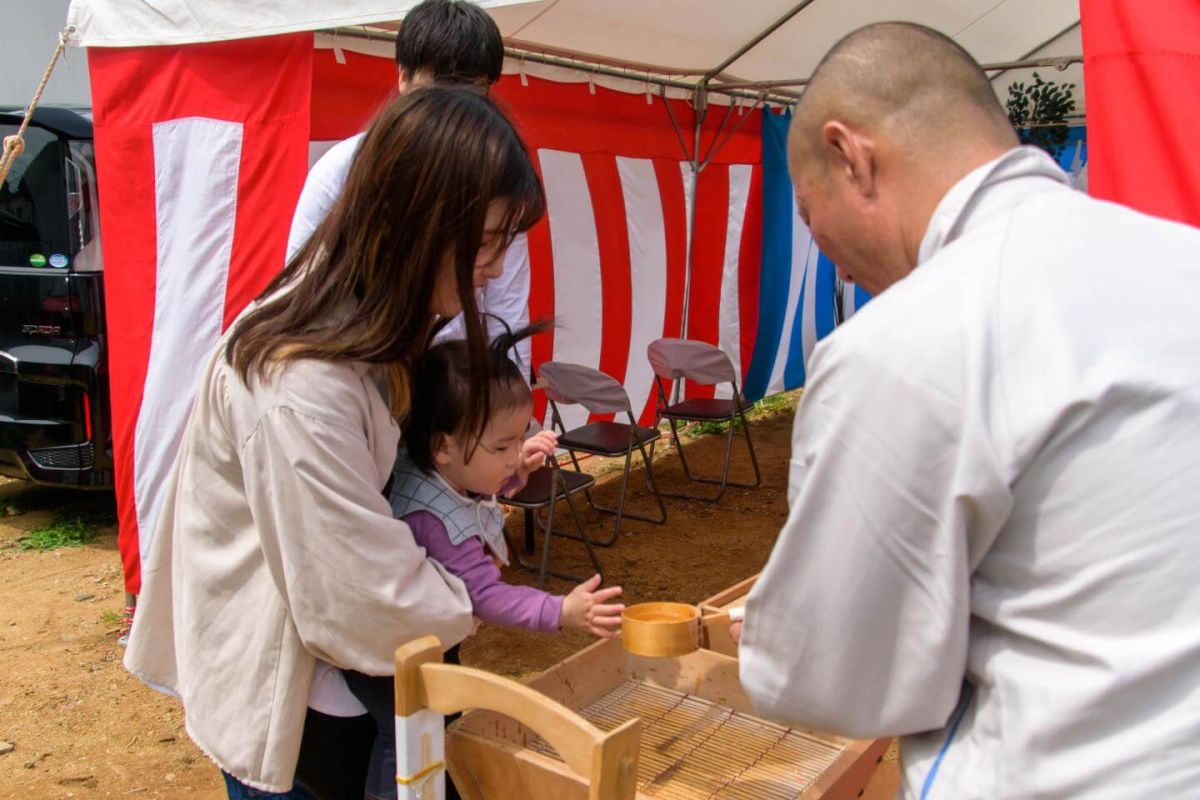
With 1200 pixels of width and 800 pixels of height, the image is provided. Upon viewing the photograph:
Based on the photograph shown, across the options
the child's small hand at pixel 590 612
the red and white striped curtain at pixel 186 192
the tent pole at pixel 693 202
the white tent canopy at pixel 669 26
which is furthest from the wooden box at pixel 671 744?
the tent pole at pixel 693 202

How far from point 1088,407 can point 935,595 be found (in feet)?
0.62

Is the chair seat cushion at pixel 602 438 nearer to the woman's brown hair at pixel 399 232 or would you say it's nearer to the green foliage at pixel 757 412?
the green foliage at pixel 757 412

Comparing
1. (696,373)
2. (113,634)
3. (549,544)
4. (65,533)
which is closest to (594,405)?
(549,544)

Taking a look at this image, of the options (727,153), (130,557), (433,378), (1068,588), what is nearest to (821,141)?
(1068,588)

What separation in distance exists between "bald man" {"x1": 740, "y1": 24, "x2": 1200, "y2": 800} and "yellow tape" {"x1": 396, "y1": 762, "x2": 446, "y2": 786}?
58 centimetres

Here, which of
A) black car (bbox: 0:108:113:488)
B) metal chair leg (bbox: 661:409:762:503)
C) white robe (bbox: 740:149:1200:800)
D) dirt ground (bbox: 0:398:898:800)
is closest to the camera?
white robe (bbox: 740:149:1200:800)

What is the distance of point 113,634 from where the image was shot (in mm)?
4168

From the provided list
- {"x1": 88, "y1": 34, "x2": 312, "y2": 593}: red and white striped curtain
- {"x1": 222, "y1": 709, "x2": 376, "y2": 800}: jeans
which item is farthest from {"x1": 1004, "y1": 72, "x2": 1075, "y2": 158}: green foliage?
{"x1": 222, "y1": 709, "x2": 376, "y2": 800}: jeans

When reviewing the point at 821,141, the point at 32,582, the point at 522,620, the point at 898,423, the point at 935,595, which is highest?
the point at 821,141

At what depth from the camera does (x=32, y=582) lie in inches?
187

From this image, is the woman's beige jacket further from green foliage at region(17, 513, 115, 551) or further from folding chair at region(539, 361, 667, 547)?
green foliage at region(17, 513, 115, 551)

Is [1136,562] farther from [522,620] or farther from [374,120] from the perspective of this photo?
[374,120]

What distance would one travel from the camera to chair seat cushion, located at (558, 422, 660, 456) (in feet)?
16.1

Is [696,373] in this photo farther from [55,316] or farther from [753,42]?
[55,316]
